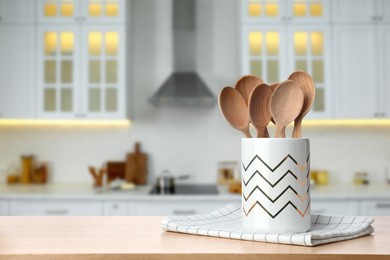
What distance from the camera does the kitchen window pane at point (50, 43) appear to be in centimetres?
334

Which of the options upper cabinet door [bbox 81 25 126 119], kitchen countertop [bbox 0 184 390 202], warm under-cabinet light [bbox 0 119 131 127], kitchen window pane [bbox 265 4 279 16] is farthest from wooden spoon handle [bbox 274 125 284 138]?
warm under-cabinet light [bbox 0 119 131 127]

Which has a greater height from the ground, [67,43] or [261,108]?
[67,43]

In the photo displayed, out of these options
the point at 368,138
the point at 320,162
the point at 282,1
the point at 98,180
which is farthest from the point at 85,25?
the point at 368,138

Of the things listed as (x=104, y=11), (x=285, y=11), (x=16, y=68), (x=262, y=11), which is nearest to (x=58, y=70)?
(x=16, y=68)

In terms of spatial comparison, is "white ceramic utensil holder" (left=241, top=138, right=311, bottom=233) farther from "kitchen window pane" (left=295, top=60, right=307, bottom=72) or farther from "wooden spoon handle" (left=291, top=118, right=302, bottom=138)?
"kitchen window pane" (left=295, top=60, right=307, bottom=72)

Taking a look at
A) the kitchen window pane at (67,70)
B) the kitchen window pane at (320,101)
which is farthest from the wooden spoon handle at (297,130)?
the kitchen window pane at (67,70)

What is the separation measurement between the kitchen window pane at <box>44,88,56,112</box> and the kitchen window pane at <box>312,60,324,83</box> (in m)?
1.95

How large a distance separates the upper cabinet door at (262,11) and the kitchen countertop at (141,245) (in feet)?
8.40

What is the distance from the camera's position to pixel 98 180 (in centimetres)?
338

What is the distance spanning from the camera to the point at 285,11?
10.9 ft

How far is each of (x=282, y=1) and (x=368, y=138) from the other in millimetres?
1315

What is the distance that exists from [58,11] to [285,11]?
67.0 inches

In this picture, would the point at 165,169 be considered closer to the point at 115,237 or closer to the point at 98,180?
the point at 98,180

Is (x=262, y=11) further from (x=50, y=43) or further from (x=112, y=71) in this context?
(x=50, y=43)
